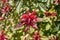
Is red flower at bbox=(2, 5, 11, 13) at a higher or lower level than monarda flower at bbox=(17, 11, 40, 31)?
higher

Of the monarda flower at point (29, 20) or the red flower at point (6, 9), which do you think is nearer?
the monarda flower at point (29, 20)

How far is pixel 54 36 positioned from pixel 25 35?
12.4 inches

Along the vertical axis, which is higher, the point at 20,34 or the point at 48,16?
the point at 48,16

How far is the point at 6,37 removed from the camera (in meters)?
2.87

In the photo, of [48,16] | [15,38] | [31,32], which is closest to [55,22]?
[48,16]

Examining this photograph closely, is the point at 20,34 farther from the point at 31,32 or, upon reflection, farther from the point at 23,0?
the point at 23,0

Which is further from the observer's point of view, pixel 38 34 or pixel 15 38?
pixel 15 38

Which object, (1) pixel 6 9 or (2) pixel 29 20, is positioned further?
(1) pixel 6 9

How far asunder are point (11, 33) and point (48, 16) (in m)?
0.47

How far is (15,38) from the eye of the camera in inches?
116

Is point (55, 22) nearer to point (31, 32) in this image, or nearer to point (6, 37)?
point (31, 32)

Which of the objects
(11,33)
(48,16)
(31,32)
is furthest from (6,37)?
(48,16)

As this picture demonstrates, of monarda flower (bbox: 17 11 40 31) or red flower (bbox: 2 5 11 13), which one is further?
red flower (bbox: 2 5 11 13)

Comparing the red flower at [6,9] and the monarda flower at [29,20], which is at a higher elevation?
the red flower at [6,9]
